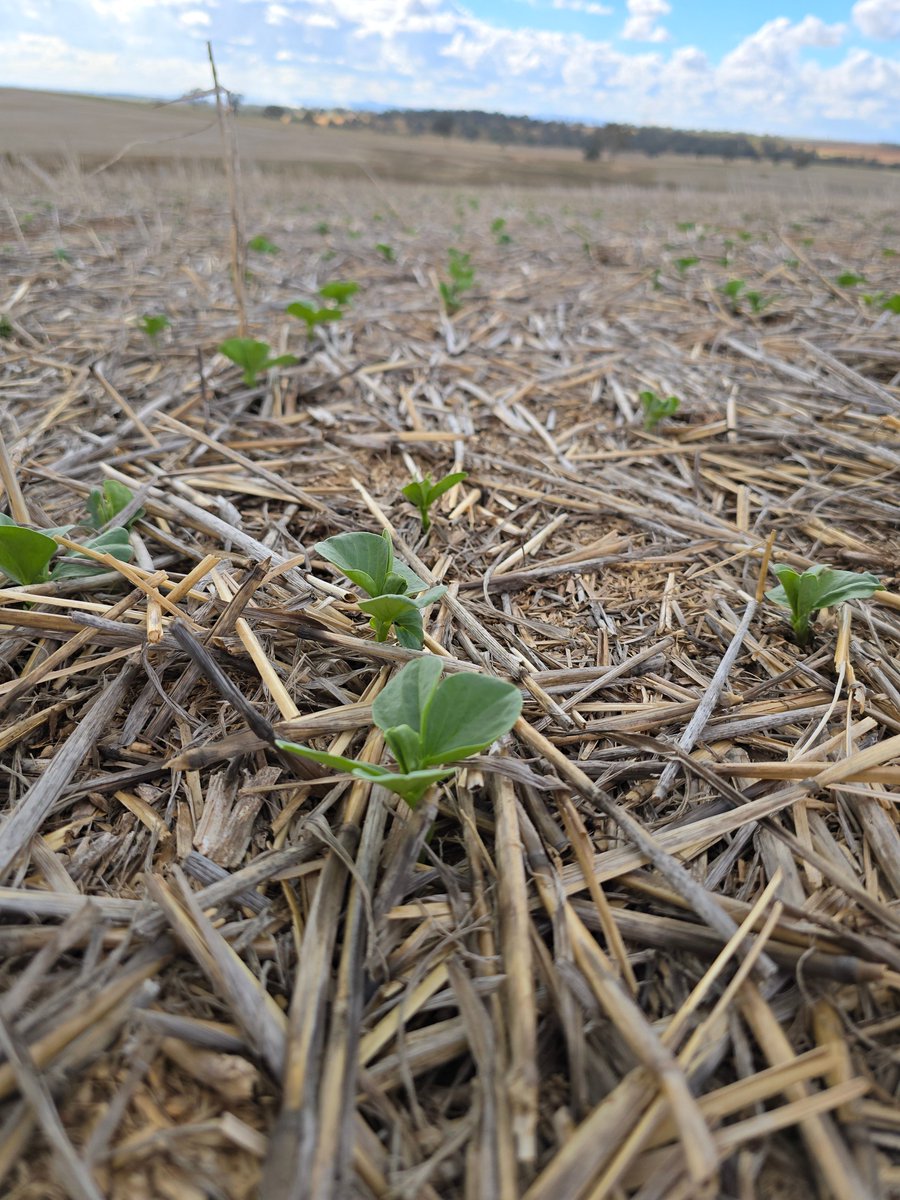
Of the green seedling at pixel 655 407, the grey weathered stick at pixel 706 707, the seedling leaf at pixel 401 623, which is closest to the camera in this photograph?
the grey weathered stick at pixel 706 707

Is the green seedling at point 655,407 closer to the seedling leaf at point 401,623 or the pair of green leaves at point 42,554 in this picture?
the seedling leaf at point 401,623

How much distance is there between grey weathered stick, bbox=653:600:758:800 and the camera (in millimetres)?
1145

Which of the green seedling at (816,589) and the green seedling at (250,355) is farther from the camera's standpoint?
the green seedling at (250,355)

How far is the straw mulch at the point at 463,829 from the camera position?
0.73 meters

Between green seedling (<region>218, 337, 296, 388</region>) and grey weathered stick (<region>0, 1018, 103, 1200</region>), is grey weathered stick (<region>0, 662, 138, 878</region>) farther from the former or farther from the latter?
green seedling (<region>218, 337, 296, 388</region>)

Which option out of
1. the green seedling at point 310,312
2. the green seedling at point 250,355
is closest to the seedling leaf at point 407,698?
the green seedling at point 250,355

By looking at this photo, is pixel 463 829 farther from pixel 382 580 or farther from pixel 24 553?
pixel 24 553

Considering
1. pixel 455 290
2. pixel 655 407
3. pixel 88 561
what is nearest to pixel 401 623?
pixel 88 561

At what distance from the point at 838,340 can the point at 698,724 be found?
118 inches

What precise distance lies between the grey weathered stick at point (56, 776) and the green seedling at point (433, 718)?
0.41 m

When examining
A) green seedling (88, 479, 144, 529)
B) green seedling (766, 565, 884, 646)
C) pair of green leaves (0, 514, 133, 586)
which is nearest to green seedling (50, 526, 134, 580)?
pair of green leaves (0, 514, 133, 586)

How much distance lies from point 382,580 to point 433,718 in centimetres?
39

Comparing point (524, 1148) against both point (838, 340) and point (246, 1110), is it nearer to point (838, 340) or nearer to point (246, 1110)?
point (246, 1110)

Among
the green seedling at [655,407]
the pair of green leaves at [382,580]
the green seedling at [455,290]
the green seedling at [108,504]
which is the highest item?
the green seedling at [455,290]
